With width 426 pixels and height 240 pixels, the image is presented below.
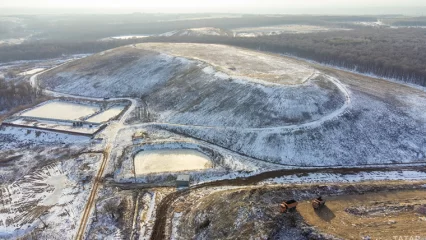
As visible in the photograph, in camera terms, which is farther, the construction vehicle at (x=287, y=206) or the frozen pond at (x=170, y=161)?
the frozen pond at (x=170, y=161)

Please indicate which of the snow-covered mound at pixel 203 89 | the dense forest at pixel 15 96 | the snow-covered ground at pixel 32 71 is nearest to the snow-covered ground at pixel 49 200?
the snow-covered mound at pixel 203 89

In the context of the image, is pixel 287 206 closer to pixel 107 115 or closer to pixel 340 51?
pixel 107 115

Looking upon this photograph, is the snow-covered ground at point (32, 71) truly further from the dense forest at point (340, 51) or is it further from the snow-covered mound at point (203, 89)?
the dense forest at point (340, 51)

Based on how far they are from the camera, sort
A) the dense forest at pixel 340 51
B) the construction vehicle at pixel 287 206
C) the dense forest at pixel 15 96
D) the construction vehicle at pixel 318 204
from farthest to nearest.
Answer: the dense forest at pixel 340 51 → the dense forest at pixel 15 96 → the construction vehicle at pixel 318 204 → the construction vehicle at pixel 287 206

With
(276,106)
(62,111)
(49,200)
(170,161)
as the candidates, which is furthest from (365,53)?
(49,200)

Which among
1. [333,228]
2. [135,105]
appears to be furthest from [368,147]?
[135,105]

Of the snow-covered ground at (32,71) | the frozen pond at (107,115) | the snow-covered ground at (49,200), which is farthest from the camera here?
the snow-covered ground at (32,71)

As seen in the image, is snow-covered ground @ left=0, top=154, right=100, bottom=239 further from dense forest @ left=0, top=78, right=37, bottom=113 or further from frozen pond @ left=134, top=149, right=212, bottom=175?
dense forest @ left=0, top=78, right=37, bottom=113

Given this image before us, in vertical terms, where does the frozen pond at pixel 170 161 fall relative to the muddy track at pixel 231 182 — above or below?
above
